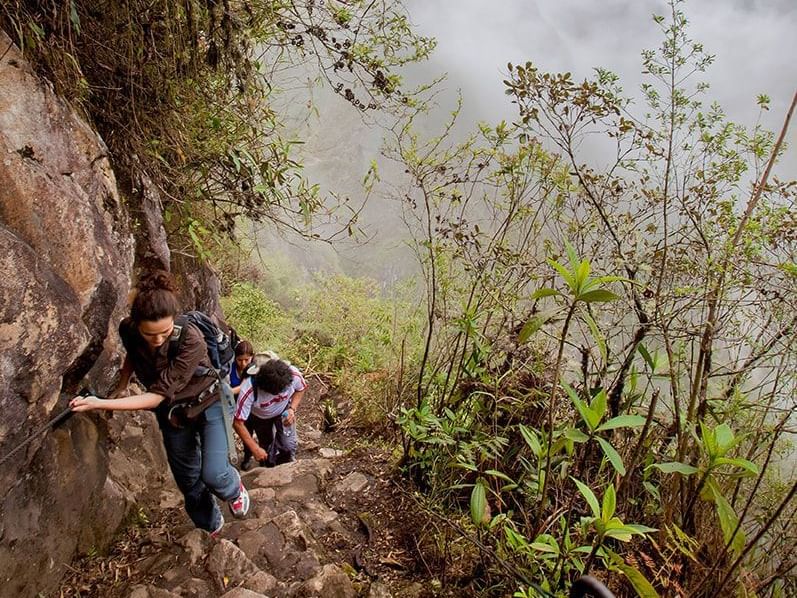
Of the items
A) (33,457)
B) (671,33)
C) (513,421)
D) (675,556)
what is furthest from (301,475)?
(671,33)

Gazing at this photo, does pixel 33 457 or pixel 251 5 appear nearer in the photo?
pixel 33 457

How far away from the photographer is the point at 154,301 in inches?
93.0

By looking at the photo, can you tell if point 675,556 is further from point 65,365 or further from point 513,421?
point 65,365

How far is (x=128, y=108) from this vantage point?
309cm

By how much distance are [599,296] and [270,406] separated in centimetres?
293

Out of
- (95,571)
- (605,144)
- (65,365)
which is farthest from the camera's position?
(605,144)

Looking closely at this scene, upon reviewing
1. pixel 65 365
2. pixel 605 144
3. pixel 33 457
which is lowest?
pixel 33 457

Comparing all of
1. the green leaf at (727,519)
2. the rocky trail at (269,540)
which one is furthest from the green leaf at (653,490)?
the rocky trail at (269,540)

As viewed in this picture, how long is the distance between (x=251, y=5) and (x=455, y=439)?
10.3ft

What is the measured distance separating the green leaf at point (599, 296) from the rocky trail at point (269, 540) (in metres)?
2.05

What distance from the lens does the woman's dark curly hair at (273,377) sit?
12.7ft

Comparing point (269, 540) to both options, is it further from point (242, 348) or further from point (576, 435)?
point (576, 435)

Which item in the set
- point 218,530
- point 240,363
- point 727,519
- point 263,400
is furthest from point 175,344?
point 727,519

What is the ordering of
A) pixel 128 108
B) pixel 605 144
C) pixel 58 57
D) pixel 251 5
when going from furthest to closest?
pixel 605 144
pixel 128 108
pixel 251 5
pixel 58 57
